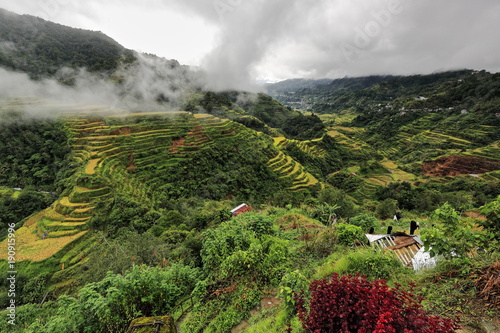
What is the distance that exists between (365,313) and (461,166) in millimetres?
54328

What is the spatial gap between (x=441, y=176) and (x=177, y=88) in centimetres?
7720

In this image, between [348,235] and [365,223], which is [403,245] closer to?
[348,235]

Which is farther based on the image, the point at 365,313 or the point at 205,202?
the point at 205,202

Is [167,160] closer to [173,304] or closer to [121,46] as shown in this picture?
[173,304]

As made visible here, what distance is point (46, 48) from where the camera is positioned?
7312 centimetres

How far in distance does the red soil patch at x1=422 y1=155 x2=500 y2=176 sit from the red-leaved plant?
51894 millimetres

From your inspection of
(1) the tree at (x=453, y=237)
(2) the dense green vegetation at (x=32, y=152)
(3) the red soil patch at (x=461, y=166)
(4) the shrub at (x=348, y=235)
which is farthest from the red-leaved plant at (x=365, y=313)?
(3) the red soil patch at (x=461, y=166)

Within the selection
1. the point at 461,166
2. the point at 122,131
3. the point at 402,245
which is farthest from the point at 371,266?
the point at 461,166

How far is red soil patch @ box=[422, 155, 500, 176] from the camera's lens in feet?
123

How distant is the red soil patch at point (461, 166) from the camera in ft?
123

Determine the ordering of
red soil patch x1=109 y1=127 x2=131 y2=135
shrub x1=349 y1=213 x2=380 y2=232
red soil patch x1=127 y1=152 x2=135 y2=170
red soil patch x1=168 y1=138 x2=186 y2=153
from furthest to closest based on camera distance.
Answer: red soil patch x1=168 y1=138 x2=186 y2=153
red soil patch x1=109 y1=127 x2=131 y2=135
red soil patch x1=127 y1=152 x2=135 y2=170
shrub x1=349 y1=213 x2=380 y2=232

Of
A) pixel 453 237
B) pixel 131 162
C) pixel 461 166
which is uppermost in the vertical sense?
pixel 461 166

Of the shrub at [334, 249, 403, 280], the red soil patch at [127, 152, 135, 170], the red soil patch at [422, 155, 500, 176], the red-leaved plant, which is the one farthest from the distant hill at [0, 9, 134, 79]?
the red soil patch at [422, 155, 500, 176]

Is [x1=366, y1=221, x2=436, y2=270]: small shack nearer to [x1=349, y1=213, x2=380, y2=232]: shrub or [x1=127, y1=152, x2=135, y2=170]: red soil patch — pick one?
[x1=349, y1=213, x2=380, y2=232]: shrub
